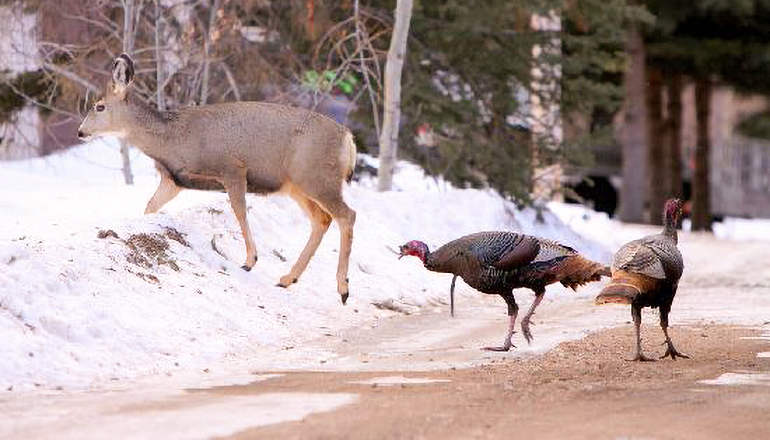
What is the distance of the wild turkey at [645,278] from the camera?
13227mm

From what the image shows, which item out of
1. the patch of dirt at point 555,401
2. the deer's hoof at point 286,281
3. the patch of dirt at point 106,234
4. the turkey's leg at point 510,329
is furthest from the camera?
the deer's hoof at point 286,281

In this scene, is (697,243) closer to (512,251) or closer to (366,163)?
(366,163)

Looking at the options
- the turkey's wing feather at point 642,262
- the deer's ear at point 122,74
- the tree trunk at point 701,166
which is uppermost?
the deer's ear at point 122,74

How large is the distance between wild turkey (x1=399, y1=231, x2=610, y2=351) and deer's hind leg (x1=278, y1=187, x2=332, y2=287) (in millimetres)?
3065

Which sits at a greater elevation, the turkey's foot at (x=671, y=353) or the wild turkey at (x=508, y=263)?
the wild turkey at (x=508, y=263)

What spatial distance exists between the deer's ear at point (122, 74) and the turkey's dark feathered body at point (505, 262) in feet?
14.4

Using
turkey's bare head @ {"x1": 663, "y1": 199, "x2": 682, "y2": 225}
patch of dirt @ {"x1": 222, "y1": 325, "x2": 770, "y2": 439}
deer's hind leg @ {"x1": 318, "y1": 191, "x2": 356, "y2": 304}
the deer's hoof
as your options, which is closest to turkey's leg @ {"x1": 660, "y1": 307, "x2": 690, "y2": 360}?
patch of dirt @ {"x1": 222, "y1": 325, "x2": 770, "y2": 439}

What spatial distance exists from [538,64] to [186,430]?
18472 millimetres

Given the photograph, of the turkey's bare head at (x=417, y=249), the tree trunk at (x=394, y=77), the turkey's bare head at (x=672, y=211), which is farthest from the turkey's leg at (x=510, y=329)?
the tree trunk at (x=394, y=77)

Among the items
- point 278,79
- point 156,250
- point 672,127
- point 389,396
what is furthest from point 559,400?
point 672,127

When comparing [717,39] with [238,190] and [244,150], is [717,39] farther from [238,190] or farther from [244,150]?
[238,190]

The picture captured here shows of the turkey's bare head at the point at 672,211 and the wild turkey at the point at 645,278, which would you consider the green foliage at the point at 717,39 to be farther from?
the wild turkey at the point at 645,278

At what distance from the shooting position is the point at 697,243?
3369 cm

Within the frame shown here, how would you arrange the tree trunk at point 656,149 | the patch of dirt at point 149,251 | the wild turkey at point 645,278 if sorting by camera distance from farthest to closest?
1. the tree trunk at point 656,149
2. the patch of dirt at point 149,251
3. the wild turkey at point 645,278
